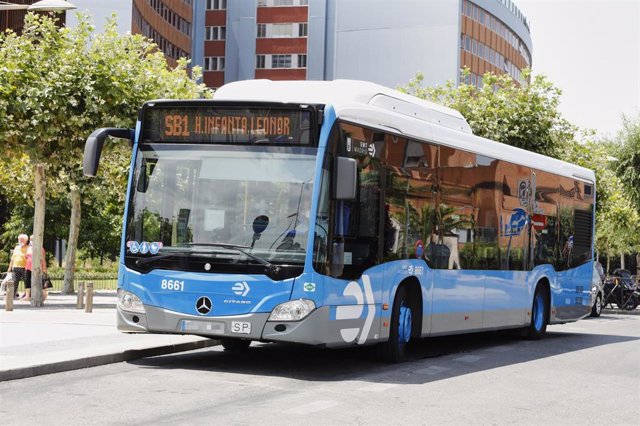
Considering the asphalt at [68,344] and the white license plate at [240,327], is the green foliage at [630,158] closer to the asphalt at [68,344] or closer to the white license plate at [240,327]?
the asphalt at [68,344]

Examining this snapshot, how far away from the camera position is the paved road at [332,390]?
9.69 metres

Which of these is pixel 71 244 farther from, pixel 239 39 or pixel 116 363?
pixel 239 39

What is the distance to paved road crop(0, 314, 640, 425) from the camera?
31.8ft

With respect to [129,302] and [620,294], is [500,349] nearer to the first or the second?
[129,302]

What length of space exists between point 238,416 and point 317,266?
334 centimetres

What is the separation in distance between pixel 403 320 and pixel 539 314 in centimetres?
629

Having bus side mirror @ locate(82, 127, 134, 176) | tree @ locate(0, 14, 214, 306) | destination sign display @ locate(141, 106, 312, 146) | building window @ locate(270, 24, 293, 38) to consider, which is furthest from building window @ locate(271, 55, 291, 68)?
bus side mirror @ locate(82, 127, 134, 176)

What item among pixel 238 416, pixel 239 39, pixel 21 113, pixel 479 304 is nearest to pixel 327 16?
pixel 239 39

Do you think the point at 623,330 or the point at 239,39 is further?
the point at 239,39

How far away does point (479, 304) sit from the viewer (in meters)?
17.2

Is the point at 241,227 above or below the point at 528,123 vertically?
below

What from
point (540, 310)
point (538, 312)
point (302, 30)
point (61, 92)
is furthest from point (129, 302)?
point (302, 30)

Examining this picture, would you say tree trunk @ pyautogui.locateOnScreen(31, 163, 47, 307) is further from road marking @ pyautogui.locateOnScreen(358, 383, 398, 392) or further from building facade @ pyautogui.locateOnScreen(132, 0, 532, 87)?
building facade @ pyautogui.locateOnScreen(132, 0, 532, 87)

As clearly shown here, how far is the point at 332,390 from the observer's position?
11.6 meters
